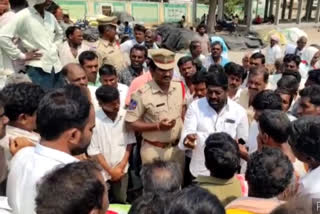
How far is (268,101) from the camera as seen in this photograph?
10.5ft

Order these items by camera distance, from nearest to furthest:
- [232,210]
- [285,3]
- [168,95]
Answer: [232,210], [168,95], [285,3]

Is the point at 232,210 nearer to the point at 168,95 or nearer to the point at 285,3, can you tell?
the point at 168,95

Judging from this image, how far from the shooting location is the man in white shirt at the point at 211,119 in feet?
10.8

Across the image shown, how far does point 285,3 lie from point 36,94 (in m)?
27.9

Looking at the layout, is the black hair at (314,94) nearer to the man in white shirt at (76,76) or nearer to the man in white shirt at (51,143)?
the man in white shirt at (76,76)

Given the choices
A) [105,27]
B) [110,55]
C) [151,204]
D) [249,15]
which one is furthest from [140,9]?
[151,204]

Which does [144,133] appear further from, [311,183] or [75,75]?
[311,183]

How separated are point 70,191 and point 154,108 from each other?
84.2 inches

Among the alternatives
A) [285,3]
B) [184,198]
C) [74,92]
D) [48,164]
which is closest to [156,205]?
[184,198]

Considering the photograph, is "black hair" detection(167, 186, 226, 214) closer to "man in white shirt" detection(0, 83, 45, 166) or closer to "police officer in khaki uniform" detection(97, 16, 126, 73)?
"man in white shirt" detection(0, 83, 45, 166)

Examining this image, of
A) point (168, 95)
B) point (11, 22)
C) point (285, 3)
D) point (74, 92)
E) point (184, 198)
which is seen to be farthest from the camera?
point (285, 3)

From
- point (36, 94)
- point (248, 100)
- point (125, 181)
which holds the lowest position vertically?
point (125, 181)

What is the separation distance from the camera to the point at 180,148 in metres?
3.58

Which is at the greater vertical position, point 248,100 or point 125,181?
point 248,100
